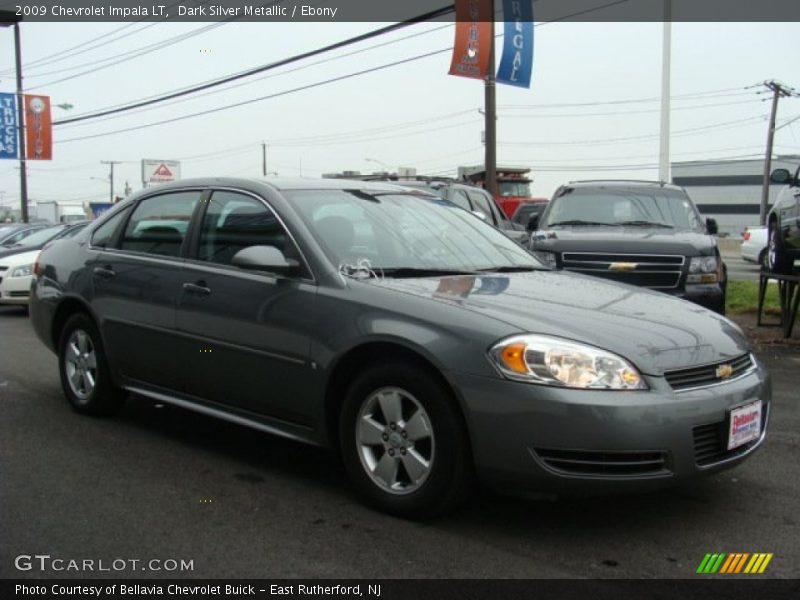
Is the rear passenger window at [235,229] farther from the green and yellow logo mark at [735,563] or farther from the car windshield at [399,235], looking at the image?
the green and yellow logo mark at [735,563]

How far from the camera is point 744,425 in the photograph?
144 inches

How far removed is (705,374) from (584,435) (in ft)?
2.33

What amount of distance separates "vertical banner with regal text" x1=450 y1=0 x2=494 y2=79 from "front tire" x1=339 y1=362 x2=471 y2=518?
452 inches

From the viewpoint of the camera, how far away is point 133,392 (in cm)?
516

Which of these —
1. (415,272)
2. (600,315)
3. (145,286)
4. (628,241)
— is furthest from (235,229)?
(628,241)

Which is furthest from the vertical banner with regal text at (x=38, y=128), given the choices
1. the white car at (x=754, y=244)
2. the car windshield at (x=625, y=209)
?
the car windshield at (x=625, y=209)

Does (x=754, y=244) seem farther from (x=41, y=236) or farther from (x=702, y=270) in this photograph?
(x=41, y=236)

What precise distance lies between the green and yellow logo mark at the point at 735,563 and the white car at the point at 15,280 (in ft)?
35.5

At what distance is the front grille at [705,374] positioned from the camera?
3457 millimetres

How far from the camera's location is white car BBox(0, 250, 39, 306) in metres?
11.9

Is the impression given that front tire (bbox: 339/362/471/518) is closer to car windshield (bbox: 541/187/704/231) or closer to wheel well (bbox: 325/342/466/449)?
wheel well (bbox: 325/342/466/449)

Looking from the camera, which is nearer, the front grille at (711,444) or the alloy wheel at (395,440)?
the front grille at (711,444)

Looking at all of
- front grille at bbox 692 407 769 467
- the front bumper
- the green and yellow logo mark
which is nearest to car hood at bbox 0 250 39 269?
the front bumper

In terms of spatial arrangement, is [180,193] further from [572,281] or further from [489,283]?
[572,281]
